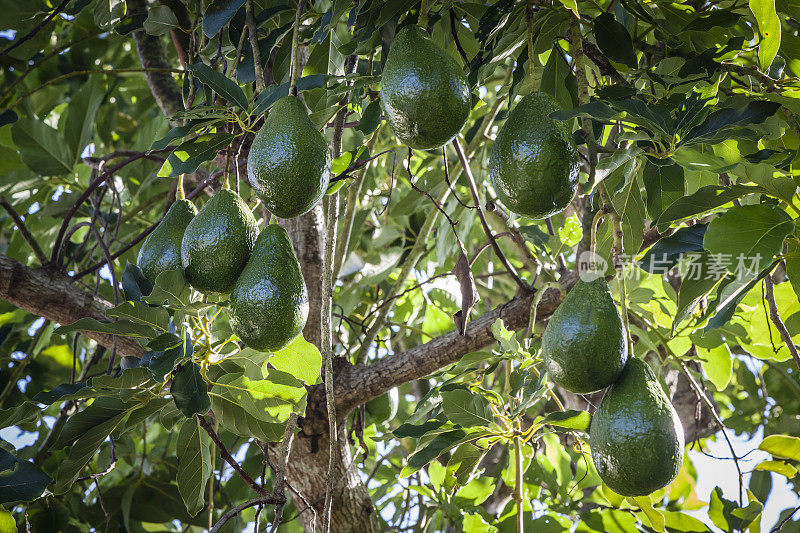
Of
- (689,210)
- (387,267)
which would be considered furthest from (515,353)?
(387,267)

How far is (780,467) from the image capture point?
151cm

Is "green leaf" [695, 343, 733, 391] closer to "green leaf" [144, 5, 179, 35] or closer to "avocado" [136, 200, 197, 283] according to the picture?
"avocado" [136, 200, 197, 283]

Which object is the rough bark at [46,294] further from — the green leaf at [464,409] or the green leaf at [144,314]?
the green leaf at [464,409]

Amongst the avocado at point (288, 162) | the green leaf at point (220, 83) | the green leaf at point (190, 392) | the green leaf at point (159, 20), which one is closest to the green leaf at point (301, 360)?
the green leaf at point (190, 392)

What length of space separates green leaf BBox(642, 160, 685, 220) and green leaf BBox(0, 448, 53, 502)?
1.06 m

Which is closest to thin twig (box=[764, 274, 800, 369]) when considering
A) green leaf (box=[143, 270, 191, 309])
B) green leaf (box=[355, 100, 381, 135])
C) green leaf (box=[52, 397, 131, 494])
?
green leaf (box=[355, 100, 381, 135])

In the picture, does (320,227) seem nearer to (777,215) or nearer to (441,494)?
(441,494)

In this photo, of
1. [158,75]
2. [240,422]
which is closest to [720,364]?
[240,422]

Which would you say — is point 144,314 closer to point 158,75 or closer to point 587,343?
point 587,343

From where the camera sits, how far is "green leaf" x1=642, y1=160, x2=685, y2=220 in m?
1.10

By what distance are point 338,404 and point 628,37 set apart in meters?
0.97

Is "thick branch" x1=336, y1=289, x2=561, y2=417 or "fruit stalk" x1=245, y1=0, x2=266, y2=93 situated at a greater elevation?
"fruit stalk" x1=245, y1=0, x2=266, y2=93

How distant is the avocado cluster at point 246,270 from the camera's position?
0.91m

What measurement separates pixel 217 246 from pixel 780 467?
1.31m
